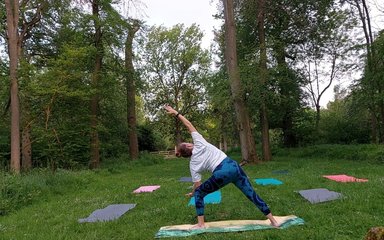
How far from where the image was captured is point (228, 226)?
16.5 ft

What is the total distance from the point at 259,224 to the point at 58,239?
9.56ft

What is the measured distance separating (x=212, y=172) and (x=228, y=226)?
830 mm

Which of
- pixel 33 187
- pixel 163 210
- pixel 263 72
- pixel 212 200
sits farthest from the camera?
pixel 263 72

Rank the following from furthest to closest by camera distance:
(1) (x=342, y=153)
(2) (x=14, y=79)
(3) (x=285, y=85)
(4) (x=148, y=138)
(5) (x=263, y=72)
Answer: (4) (x=148, y=138) < (3) (x=285, y=85) < (1) (x=342, y=153) < (5) (x=263, y=72) < (2) (x=14, y=79)

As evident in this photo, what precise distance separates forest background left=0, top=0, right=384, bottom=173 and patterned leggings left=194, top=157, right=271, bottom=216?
969 centimetres

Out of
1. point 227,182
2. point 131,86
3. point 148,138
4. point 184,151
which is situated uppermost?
point 131,86

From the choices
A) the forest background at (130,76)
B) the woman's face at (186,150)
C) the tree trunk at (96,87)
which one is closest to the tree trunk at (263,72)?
the forest background at (130,76)

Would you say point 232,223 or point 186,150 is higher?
point 186,150

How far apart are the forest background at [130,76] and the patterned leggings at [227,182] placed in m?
9.69

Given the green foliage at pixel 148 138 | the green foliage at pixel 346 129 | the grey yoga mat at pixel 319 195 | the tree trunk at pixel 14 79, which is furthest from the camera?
the green foliage at pixel 148 138

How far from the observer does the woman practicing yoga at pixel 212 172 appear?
16.1 ft

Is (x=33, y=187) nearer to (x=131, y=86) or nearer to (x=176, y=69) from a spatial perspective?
(x=131, y=86)

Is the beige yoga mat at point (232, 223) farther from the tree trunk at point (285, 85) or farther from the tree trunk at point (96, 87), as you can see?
the tree trunk at point (285, 85)

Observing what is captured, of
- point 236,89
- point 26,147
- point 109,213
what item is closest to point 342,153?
point 236,89
